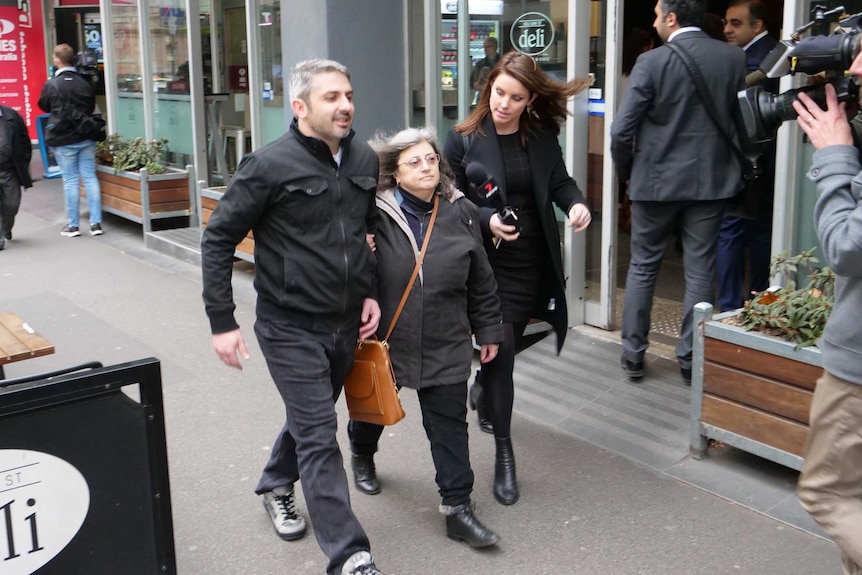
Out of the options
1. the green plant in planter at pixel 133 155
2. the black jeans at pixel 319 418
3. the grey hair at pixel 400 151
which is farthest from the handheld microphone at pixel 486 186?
the green plant in planter at pixel 133 155

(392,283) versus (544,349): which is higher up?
(392,283)

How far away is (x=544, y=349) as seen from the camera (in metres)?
6.00

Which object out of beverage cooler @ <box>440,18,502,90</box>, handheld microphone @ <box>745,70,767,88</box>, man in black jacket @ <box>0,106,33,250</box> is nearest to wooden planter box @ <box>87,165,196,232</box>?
man in black jacket @ <box>0,106,33,250</box>

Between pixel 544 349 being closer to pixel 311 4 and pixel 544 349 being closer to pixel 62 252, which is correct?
pixel 311 4

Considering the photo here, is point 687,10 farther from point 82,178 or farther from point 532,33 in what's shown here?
point 82,178

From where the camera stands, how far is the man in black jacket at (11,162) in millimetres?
9758

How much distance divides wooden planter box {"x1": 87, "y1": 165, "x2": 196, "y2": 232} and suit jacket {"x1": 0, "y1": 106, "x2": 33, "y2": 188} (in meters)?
0.97

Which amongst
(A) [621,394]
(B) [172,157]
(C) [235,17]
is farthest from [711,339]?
(B) [172,157]

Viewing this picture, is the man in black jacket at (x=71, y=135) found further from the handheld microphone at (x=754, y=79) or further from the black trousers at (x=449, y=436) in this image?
the black trousers at (x=449, y=436)

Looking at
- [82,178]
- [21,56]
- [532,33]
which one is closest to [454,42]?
[532,33]

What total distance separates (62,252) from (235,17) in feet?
9.48

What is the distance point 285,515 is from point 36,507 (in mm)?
1295

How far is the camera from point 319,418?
11.6 ft

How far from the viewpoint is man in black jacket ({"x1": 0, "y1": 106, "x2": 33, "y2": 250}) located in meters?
9.76
